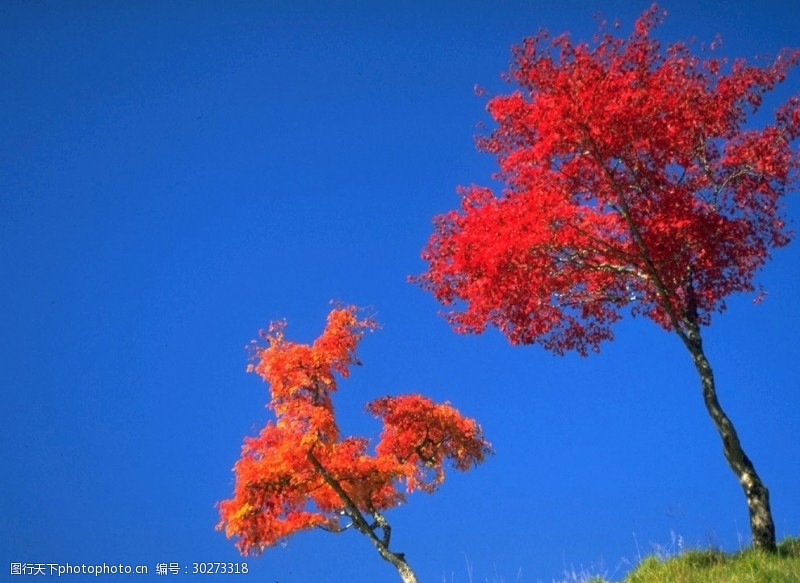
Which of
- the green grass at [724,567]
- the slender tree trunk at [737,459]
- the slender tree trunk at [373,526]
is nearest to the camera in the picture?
the green grass at [724,567]

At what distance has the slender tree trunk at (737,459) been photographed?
13527mm

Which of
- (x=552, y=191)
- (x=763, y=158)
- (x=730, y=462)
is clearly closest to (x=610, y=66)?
(x=552, y=191)

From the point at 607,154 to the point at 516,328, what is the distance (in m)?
4.14

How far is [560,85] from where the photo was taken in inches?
549

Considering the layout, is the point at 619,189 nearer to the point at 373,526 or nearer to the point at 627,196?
the point at 627,196

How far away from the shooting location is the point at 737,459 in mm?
13969

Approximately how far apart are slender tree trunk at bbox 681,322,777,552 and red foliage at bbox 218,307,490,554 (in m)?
6.22

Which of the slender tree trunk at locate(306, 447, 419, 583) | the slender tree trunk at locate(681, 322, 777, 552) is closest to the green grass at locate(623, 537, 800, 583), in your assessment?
the slender tree trunk at locate(681, 322, 777, 552)

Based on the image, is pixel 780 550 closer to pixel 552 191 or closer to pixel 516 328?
pixel 516 328

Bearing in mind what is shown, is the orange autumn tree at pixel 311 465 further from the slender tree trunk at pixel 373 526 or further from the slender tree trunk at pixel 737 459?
the slender tree trunk at pixel 737 459

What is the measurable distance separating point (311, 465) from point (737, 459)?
8.02 metres

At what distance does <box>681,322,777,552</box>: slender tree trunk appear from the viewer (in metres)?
13.5

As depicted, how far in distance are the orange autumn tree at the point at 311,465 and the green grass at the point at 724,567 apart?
5114 millimetres

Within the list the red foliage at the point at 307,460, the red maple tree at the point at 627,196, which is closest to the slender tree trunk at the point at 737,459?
the red maple tree at the point at 627,196
